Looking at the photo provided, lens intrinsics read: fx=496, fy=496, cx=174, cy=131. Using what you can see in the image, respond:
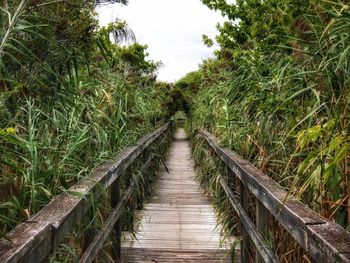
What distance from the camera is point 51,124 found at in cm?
301

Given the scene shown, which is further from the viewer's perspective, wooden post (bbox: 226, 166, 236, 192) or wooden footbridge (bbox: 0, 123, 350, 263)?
wooden post (bbox: 226, 166, 236, 192)

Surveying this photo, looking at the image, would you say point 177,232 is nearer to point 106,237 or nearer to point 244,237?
point 244,237

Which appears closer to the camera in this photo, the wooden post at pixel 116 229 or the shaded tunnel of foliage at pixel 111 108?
the shaded tunnel of foliage at pixel 111 108

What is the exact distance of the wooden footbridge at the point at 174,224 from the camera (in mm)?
1490

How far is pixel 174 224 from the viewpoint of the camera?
197 inches

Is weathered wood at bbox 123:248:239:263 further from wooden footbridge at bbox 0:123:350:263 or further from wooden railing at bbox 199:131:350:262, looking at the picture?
wooden railing at bbox 199:131:350:262

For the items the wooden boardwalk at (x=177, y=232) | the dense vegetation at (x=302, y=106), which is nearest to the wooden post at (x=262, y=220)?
the dense vegetation at (x=302, y=106)

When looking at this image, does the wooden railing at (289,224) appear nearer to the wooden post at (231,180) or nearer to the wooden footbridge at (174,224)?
the wooden footbridge at (174,224)

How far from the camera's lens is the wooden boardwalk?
3947mm

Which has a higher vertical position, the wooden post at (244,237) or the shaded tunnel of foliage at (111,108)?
the shaded tunnel of foliage at (111,108)

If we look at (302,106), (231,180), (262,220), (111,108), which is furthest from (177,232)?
(302,106)

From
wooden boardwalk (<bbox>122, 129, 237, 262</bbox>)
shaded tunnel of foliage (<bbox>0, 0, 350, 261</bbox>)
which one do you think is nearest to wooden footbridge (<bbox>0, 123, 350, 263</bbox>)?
wooden boardwalk (<bbox>122, 129, 237, 262</bbox>)

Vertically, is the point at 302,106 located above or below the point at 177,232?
above

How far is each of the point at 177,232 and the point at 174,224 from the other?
31 cm
